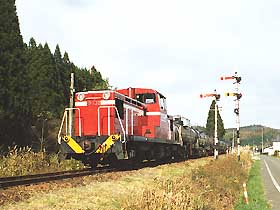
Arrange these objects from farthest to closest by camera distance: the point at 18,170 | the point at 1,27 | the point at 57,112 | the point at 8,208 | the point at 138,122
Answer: the point at 57,112 < the point at 1,27 < the point at 138,122 < the point at 18,170 < the point at 8,208

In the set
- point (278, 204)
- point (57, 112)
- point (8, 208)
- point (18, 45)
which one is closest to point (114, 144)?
point (278, 204)

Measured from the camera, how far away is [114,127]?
1697 centimetres

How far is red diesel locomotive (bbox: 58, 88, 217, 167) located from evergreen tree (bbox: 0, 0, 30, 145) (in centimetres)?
422

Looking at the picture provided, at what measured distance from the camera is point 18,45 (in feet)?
75.5

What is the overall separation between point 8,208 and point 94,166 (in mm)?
10128

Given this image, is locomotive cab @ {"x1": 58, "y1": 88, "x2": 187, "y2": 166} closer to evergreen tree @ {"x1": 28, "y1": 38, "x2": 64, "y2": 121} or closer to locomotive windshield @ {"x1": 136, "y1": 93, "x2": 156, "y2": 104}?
locomotive windshield @ {"x1": 136, "y1": 93, "x2": 156, "y2": 104}

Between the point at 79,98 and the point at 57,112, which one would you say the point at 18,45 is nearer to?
the point at 79,98

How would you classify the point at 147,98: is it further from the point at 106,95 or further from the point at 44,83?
the point at 44,83

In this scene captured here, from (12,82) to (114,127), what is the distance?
25.3 feet

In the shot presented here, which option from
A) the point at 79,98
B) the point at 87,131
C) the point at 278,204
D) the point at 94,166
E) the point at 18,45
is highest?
the point at 18,45

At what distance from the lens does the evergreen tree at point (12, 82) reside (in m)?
21.2

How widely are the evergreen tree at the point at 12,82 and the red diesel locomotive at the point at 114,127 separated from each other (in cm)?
422

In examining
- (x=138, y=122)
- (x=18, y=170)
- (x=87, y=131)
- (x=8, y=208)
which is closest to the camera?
(x=8, y=208)

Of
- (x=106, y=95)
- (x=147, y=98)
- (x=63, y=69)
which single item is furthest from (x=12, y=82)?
(x=63, y=69)
